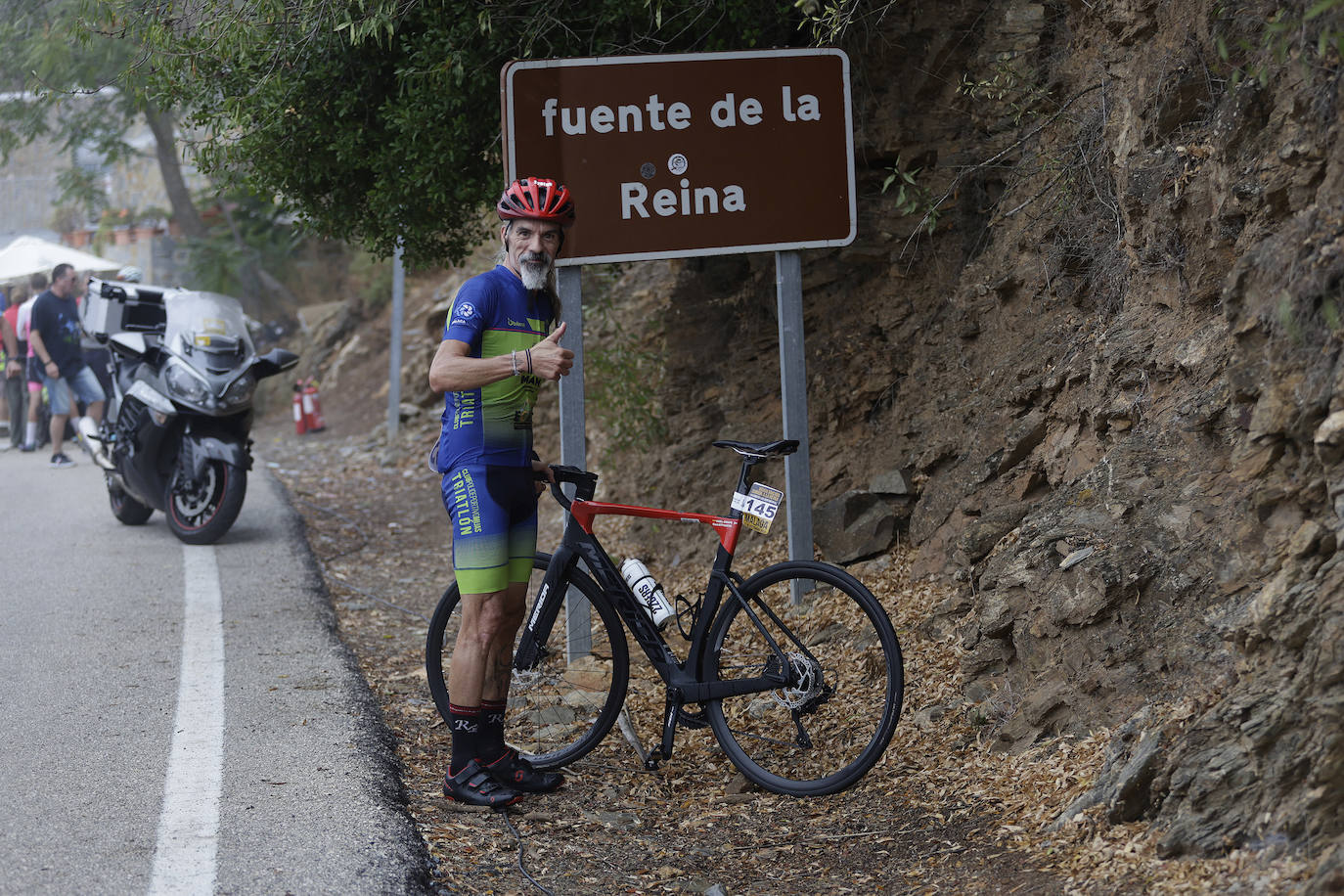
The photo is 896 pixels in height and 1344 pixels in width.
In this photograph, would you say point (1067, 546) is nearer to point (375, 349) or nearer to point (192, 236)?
point (375, 349)

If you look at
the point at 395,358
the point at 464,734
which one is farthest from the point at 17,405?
the point at 464,734

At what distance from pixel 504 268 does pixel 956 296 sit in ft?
9.65

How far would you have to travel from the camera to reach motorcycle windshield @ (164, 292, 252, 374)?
8.73m

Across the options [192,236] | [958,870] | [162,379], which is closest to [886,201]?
[958,870]

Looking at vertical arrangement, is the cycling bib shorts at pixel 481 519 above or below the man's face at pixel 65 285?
below

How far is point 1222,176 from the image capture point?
4668mm

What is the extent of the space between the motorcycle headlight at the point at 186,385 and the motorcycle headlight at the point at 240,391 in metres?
0.13

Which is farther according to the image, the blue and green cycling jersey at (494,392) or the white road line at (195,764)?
the blue and green cycling jersey at (494,392)

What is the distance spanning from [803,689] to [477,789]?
1.28 m

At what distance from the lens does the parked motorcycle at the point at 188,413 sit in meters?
8.49

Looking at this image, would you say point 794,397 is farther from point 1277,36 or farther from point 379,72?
point 379,72

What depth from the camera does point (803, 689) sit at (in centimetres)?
469

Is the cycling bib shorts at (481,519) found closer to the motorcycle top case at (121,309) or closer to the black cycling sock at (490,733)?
the black cycling sock at (490,733)

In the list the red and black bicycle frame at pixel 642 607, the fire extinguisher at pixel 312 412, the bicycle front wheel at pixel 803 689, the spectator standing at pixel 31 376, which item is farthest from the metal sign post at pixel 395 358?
the bicycle front wheel at pixel 803 689
